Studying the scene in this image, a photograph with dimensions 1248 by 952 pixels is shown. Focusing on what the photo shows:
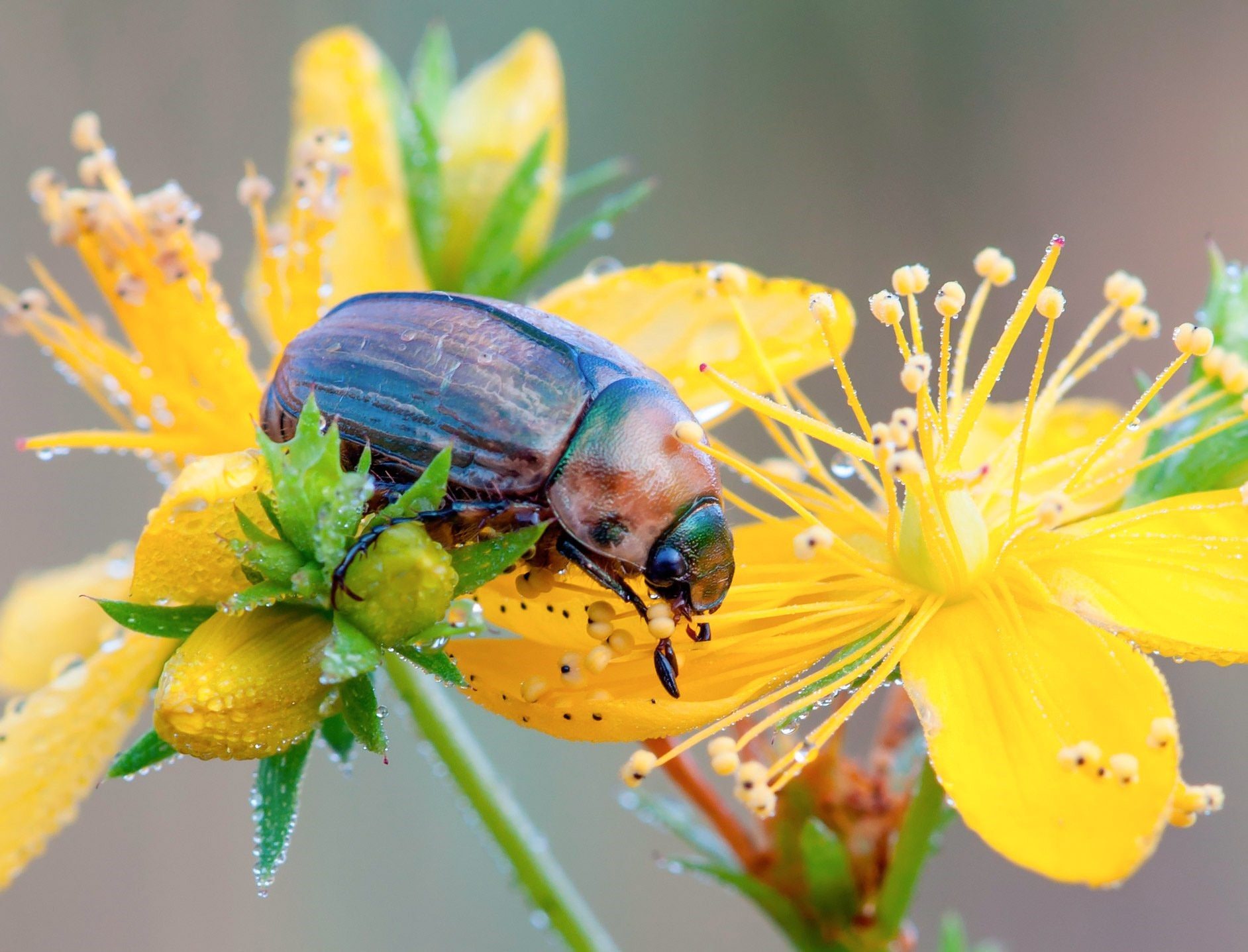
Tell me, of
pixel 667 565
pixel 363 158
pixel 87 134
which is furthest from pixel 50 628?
pixel 667 565

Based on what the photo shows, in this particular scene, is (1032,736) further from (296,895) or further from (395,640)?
(296,895)

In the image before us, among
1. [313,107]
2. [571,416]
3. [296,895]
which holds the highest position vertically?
[313,107]

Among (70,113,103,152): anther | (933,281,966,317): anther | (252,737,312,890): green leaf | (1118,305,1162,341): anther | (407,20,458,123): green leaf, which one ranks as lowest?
(252,737,312,890): green leaf

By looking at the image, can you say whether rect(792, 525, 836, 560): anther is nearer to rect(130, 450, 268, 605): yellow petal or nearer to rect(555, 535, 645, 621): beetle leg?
rect(555, 535, 645, 621): beetle leg

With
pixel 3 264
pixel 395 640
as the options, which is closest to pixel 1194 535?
pixel 395 640

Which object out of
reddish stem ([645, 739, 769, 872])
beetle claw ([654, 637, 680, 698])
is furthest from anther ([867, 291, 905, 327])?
reddish stem ([645, 739, 769, 872])

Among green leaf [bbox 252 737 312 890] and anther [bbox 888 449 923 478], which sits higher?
anther [bbox 888 449 923 478]

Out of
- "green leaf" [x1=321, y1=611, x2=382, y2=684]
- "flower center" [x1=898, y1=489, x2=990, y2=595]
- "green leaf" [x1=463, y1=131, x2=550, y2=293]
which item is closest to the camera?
"green leaf" [x1=321, y1=611, x2=382, y2=684]

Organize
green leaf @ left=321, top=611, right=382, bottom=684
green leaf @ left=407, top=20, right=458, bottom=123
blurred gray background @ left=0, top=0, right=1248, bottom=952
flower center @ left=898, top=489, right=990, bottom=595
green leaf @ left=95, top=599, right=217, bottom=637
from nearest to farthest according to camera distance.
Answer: green leaf @ left=321, top=611, right=382, bottom=684 → green leaf @ left=95, top=599, right=217, bottom=637 → flower center @ left=898, top=489, right=990, bottom=595 → green leaf @ left=407, top=20, right=458, bottom=123 → blurred gray background @ left=0, top=0, right=1248, bottom=952
